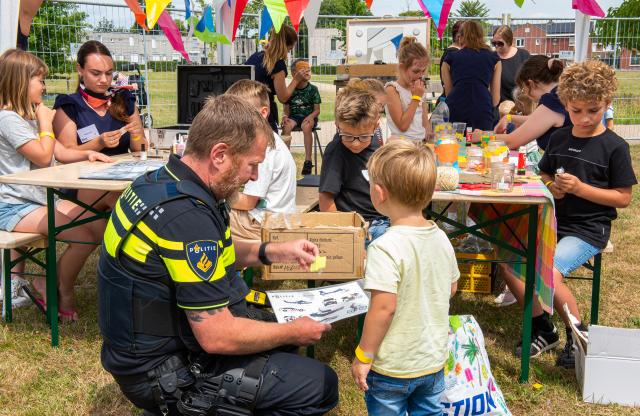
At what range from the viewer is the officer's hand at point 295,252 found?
2590 millimetres

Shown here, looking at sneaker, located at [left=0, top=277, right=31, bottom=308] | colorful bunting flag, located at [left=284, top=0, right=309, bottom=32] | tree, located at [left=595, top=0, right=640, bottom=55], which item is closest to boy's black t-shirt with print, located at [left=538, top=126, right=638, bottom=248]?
colorful bunting flag, located at [left=284, top=0, right=309, bottom=32]

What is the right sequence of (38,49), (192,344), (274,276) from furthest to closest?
1. (38,49)
2. (274,276)
3. (192,344)

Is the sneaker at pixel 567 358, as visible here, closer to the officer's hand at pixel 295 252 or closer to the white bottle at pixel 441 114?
the officer's hand at pixel 295 252

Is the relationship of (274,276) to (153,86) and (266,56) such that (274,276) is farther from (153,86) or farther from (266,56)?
(153,86)

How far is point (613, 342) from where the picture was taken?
320cm

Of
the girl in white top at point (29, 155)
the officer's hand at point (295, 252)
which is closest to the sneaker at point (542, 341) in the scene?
the officer's hand at point (295, 252)

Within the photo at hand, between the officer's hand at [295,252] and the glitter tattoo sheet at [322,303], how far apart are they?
236 millimetres

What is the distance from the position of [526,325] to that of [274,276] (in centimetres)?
126

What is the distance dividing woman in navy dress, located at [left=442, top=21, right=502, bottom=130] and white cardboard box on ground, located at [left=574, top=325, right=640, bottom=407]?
3.00 metres

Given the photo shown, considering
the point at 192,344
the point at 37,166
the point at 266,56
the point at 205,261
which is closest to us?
the point at 205,261

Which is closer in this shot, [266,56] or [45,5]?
[266,56]

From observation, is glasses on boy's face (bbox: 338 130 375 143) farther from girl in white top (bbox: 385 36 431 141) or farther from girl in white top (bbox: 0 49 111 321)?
girl in white top (bbox: 0 49 111 321)

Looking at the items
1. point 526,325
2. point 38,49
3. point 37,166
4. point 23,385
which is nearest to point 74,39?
point 38,49

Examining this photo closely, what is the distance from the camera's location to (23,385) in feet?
11.1
